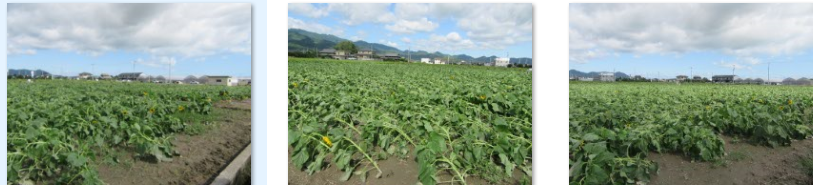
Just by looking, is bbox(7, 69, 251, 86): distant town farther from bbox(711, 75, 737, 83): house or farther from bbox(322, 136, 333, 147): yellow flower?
bbox(711, 75, 737, 83): house

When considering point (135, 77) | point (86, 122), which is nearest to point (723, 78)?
point (135, 77)

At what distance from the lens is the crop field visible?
10.5ft

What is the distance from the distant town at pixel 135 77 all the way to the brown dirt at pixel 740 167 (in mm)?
2410

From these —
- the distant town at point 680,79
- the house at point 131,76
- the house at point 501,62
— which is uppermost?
the house at point 501,62

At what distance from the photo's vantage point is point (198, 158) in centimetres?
354

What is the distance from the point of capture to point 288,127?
3.43 m

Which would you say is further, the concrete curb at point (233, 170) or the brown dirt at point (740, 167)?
the concrete curb at point (233, 170)

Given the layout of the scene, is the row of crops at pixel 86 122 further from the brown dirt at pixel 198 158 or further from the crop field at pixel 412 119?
the crop field at pixel 412 119

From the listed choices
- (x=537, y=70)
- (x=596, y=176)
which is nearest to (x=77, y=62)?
(x=537, y=70)

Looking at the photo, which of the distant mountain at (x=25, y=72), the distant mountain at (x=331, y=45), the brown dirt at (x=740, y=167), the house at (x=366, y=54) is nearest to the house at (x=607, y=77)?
the brown dirt at (x=740, y=167)

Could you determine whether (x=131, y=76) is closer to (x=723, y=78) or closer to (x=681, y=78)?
(x=681, y=78)

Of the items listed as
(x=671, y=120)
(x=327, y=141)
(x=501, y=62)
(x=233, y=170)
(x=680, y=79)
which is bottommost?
(x=233, y=170)

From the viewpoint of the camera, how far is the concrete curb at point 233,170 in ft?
11.3

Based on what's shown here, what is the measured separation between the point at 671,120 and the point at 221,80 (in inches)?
101
